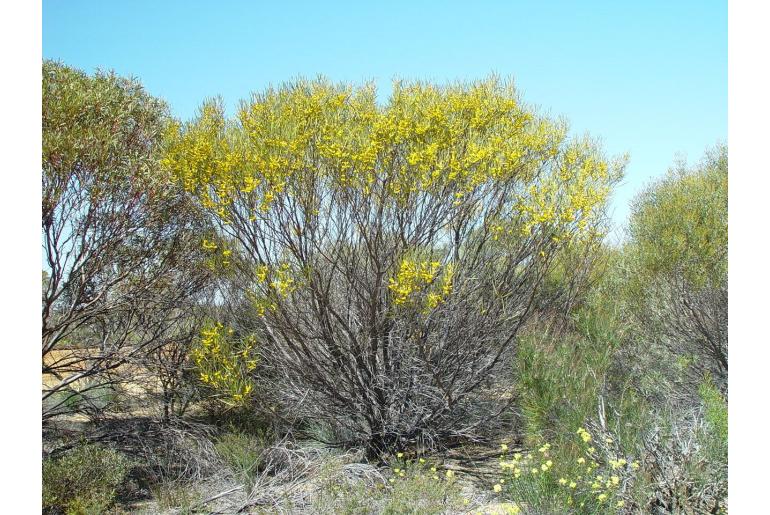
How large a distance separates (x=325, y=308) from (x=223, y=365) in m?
0.99

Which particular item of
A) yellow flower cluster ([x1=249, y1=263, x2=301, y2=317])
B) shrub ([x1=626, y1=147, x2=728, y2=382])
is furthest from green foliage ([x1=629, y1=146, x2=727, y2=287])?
yellow flower cluster ([x1=249, y1=263, x2=301, y2=317])

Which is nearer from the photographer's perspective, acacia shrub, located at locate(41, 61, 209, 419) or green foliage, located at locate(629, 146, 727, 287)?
acacia shrub, located at locate(41, 61, 209, 419)

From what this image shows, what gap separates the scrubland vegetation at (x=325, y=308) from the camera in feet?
18.5

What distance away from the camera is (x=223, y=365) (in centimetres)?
629

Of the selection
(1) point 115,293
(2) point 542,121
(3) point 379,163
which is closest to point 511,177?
(2) point 542,121

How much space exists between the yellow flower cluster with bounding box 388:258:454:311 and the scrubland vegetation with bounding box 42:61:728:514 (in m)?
0.03

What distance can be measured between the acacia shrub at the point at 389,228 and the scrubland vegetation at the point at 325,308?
2 cm

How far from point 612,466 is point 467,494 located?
1428mm

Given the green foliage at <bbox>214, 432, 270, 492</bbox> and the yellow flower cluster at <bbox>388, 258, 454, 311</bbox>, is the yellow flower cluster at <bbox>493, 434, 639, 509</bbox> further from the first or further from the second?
the green foliage at <bbox>214, 432, 270, 492</bbox>

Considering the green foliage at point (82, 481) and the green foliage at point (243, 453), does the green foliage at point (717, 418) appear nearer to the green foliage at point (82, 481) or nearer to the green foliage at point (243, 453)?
the green foliage at point (243, 453)

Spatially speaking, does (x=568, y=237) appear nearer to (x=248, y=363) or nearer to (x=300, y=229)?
(x=300, y=229)

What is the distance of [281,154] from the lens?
586 centimetres

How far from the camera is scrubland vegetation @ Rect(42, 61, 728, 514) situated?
5.65 meters

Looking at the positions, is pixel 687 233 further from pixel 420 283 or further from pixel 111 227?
pixel 111 227
